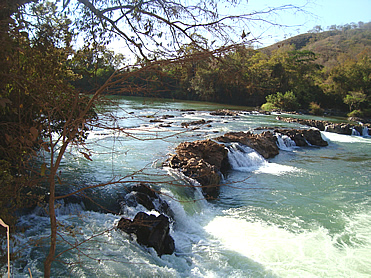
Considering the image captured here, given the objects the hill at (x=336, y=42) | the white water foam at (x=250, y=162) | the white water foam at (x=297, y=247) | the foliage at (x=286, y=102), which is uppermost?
the hill at (x=336, y=42)

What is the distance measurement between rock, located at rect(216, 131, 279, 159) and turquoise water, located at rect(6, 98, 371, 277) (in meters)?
1.89

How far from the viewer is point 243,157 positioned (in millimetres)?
10367

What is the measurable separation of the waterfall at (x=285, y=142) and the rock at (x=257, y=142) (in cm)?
89

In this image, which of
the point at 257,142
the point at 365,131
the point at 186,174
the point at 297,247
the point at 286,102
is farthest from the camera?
the point at 286,102

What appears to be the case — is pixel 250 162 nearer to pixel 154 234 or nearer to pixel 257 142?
pixel 257 142

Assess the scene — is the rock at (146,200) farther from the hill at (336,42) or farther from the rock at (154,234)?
the hill at (336,42)

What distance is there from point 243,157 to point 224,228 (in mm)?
4988

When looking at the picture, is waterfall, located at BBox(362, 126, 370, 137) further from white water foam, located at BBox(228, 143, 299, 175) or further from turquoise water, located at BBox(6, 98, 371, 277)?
white water foam, located at BBox(228, 143, 299, 175)

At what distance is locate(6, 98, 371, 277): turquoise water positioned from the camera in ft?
12.4

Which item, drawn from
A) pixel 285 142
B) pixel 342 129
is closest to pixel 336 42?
pixel 342 129

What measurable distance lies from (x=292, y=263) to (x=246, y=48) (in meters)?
3.81

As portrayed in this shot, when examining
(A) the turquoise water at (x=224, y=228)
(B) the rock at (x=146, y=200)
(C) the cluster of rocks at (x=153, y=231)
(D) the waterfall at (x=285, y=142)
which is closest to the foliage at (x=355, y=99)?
(D) the waterfall at (x=285, y=142)

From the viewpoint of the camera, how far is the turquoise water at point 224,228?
12.4 ft

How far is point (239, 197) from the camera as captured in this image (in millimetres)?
7383
